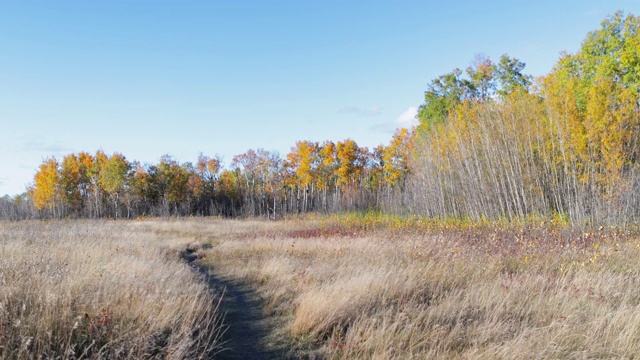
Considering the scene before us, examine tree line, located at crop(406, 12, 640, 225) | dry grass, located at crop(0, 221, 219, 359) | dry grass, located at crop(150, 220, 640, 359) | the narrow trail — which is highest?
tree line, located at crop(406, 12, 640, 225)

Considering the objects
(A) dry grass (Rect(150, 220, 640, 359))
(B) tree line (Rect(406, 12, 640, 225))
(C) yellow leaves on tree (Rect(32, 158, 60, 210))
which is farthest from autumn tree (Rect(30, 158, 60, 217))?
(A) dry grass (Rect(150, 220, 640, 359))

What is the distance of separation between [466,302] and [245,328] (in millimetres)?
3207

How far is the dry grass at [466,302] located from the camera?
399cm

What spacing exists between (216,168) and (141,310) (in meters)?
57.8

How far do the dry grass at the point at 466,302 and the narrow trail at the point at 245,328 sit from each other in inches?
10.5

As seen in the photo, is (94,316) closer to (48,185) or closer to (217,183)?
(48,185)

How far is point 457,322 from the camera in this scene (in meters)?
4.46

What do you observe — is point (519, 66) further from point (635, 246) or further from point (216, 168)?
point (216, 168)

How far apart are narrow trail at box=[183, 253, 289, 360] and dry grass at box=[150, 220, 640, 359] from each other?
266 mm

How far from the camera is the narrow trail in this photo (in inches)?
173

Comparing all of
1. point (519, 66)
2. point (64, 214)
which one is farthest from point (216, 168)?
point (519, 66)

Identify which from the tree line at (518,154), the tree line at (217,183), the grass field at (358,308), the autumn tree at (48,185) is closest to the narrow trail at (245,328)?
the grass field at (358,308)

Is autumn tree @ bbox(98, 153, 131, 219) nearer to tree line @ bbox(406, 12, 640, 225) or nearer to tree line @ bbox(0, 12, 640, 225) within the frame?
tree line @ bbox(0, 12, 640, 225)

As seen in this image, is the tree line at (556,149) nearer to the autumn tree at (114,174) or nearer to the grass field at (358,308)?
the grass field at (358,308)
